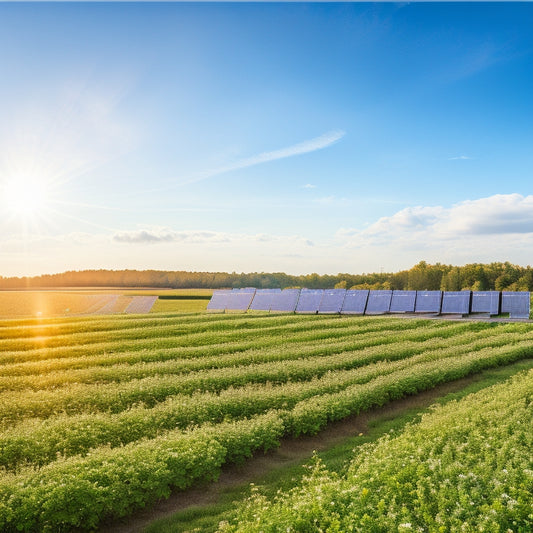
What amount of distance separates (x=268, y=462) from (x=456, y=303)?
37.3 m

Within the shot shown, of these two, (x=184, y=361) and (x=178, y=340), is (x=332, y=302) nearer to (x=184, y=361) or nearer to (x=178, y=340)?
(x=178, y=340)

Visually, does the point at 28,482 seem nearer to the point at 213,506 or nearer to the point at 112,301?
the point at 213,506

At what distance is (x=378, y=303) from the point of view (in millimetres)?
49188

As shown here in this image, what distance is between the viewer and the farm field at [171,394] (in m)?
11.0

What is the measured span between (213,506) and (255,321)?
31.8 m

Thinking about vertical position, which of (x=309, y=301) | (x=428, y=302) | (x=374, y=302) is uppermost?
(x=428, y=302)

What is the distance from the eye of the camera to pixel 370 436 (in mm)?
16453

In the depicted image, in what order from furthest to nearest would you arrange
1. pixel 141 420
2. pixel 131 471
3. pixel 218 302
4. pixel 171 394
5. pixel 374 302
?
pixel 218 302, pixel 374 302, pixel 171 394, pixel 141 420, pixel 131 471

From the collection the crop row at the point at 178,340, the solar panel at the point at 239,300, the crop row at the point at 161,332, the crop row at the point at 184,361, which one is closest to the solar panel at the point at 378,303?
the crop row at the point at 178,340

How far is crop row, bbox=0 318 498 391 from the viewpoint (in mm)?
22250

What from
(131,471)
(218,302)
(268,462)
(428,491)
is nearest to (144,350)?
(268,462)

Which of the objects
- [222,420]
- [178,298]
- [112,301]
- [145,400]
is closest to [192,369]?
[145,400]

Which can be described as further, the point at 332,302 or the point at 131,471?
the point at 332,302

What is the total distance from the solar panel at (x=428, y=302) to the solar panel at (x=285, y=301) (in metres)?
13.6
